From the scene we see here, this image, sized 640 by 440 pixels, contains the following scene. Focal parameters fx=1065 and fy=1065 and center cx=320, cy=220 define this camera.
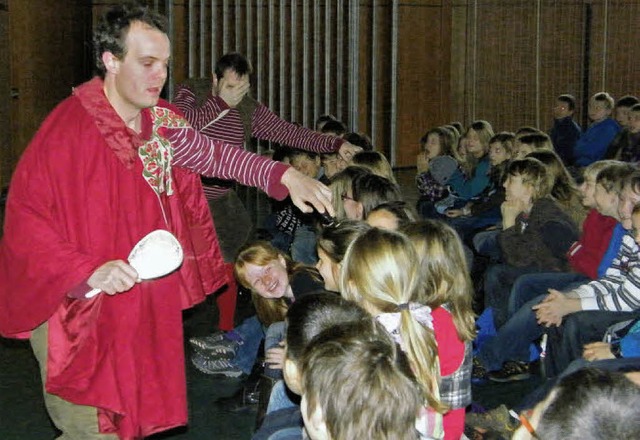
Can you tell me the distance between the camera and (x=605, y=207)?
17.3ft

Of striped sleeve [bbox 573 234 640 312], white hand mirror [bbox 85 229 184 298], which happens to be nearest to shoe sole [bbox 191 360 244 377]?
striped sleeve [bbox 573 234 640 312]

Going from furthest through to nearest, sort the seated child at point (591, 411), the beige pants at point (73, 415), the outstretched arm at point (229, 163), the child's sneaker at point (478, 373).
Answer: the child's sneaker at point (478, 373)
the outstretched arm at point (229, 163)
the beige pants at point (73, 415)
the seated child at point (591, 411)

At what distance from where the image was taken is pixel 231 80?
220 inches

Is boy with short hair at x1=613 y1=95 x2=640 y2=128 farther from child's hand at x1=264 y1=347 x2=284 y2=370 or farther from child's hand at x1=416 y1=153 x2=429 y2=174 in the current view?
child's hand at x1=264 y1=347 x2=284 y2=370

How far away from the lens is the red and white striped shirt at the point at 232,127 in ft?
18.6

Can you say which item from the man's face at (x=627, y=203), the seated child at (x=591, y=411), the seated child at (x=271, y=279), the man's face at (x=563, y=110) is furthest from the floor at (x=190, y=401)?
the man's face at (x=563, y=110)

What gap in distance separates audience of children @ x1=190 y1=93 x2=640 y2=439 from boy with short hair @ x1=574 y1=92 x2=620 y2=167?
5.44ft

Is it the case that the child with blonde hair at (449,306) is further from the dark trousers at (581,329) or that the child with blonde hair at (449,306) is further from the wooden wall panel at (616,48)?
the wooden wall panel at (616,48)

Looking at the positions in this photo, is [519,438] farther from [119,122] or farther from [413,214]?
[413,214]

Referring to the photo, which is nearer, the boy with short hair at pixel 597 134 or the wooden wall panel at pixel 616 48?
the boy with short hair at pixel 597 134

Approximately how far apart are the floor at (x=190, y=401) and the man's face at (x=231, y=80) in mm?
1512

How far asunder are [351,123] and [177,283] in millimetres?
7031

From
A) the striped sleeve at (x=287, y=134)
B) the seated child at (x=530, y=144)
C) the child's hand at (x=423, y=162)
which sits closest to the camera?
the striped sleeve at (x=287, y=134)

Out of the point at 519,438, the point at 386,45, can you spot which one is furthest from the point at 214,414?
the point at 386,45
